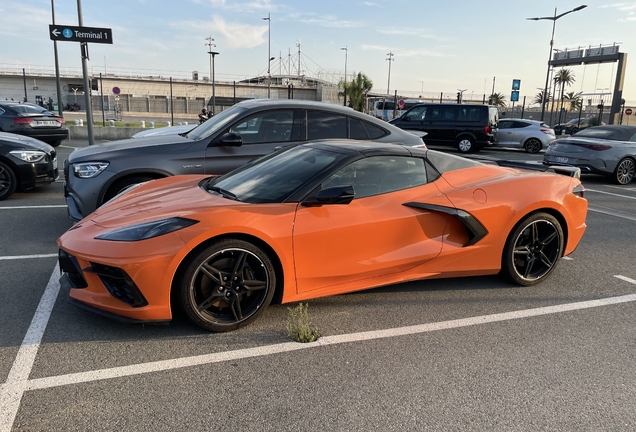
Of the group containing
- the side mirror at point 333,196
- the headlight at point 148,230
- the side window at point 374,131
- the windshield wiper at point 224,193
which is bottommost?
the headlight at point 148,230

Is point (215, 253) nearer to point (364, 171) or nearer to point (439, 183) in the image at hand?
point (364, 171)

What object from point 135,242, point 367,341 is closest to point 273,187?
A: point 135,242

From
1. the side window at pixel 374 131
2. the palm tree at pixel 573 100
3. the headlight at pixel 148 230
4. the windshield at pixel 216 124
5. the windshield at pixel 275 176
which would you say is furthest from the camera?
the palm tree at pixel 573 100

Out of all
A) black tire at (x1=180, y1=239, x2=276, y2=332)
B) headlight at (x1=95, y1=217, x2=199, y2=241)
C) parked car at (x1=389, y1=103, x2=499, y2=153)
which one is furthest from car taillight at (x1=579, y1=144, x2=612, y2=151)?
headlight at (x1=95, y1=217, x2=199, y2=241)

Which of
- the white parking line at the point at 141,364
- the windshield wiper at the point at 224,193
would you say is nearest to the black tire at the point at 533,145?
the white parking line at the point at 141,364

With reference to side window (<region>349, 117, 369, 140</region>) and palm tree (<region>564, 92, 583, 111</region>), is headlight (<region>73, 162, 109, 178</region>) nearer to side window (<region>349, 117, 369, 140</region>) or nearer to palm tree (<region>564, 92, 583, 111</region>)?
side window (<region>349, 117, 369, 140</region>)

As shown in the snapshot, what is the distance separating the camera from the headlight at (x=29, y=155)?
294 inches

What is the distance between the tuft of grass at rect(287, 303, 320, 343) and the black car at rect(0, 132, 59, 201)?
241 inches

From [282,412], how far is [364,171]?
78.7 inches

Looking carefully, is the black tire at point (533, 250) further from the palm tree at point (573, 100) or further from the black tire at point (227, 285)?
the palm tree at point (573, 100)

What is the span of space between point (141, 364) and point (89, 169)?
3237mm

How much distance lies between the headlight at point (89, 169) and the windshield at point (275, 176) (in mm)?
1836

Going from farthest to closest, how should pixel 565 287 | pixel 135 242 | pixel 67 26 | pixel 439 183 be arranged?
pixel 67 26 < pixel 565 287 < pixel 439 183 < pixel 135 242

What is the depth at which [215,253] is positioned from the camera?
10.4 feet
